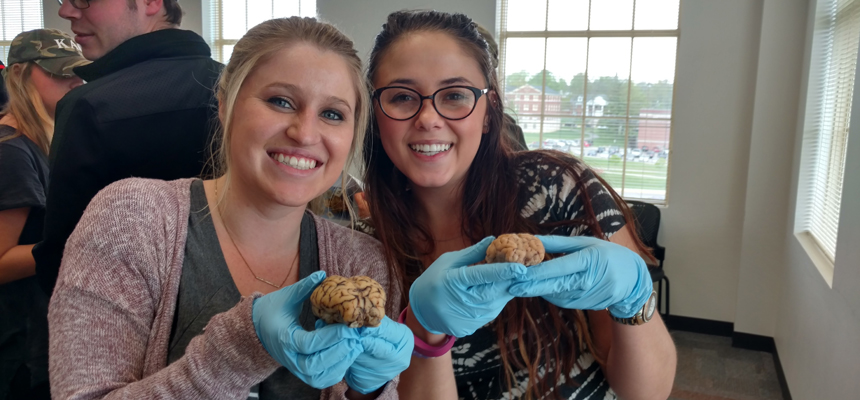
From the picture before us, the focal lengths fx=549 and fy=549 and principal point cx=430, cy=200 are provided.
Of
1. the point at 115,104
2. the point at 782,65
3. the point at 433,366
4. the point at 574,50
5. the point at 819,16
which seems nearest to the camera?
the point at 433,366

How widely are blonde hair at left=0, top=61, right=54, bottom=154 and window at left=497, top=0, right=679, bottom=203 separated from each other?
317cm

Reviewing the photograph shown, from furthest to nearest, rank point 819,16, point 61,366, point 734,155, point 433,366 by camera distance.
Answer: point 734,155 → point 819,16 → point 433,366 → point 61,366

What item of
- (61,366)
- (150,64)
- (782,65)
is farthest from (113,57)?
(782,65)

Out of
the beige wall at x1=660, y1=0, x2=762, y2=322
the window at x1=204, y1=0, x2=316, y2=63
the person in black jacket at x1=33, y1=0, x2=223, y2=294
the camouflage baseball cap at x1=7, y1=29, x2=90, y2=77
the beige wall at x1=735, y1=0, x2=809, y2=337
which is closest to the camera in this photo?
the person in black jacket at x1=33, y1=0, x2=223, y2=294

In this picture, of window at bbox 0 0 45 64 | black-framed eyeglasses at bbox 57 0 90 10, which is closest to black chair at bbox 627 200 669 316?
black-framed eyeglasses at bbox 57 0 90 10

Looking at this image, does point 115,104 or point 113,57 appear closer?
point 115,104

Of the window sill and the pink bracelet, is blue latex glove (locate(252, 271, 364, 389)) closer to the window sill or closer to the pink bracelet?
the pink bracelet

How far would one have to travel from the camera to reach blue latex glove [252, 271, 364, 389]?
817 mm

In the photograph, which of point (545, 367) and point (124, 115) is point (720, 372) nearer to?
point (545, 367)

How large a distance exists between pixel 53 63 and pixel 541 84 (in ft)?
10.8

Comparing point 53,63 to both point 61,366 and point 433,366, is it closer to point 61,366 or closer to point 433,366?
point 61,366

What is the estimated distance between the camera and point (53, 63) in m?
1.99

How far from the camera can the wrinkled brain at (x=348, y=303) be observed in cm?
82

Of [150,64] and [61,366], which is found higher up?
[150,64]
